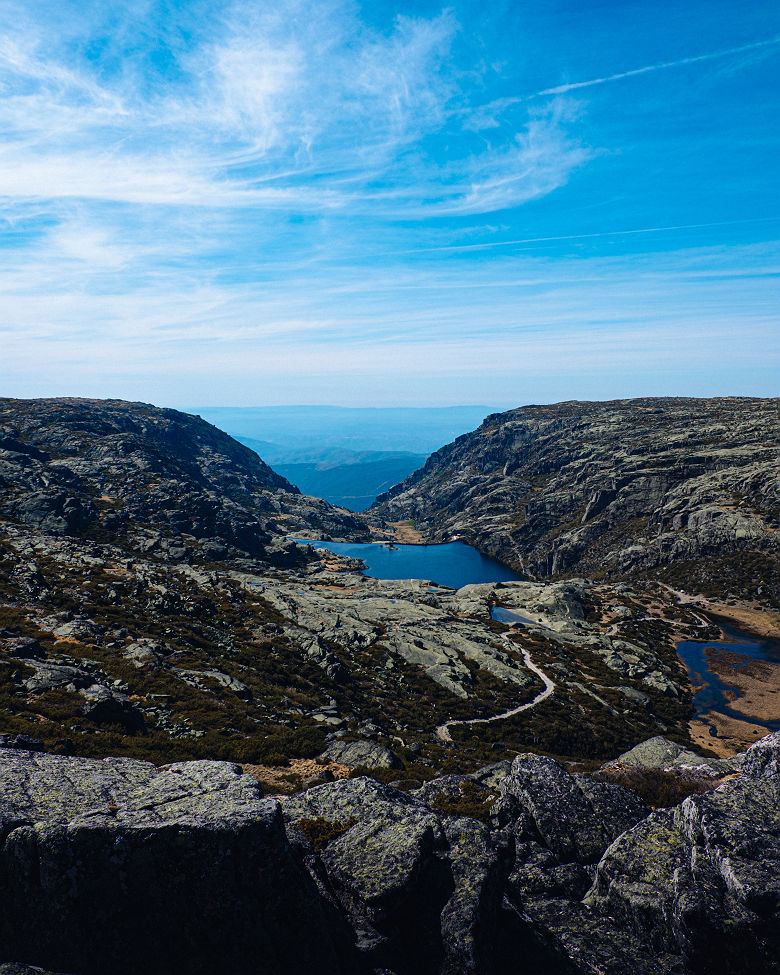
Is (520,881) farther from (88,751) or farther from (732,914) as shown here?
(88,751)

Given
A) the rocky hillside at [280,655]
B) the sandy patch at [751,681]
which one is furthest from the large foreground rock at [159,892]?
the sandy patch at [751,681]

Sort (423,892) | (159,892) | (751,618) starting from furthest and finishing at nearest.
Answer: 1. (751,618)
2. (423,892)
3. (159,892)

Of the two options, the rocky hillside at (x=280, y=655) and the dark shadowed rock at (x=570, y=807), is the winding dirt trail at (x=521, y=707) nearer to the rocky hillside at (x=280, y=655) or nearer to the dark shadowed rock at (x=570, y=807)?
the rocky hillside at (x=280, y=655)

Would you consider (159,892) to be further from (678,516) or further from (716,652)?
(678,516)

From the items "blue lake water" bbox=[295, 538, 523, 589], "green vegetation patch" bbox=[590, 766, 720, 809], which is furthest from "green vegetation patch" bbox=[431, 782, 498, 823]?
"blue lake water" bbox=[295, 538, 523, 589]

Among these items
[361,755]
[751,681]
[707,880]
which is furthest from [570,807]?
[751,681]

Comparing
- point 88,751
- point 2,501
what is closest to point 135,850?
point 88,751
